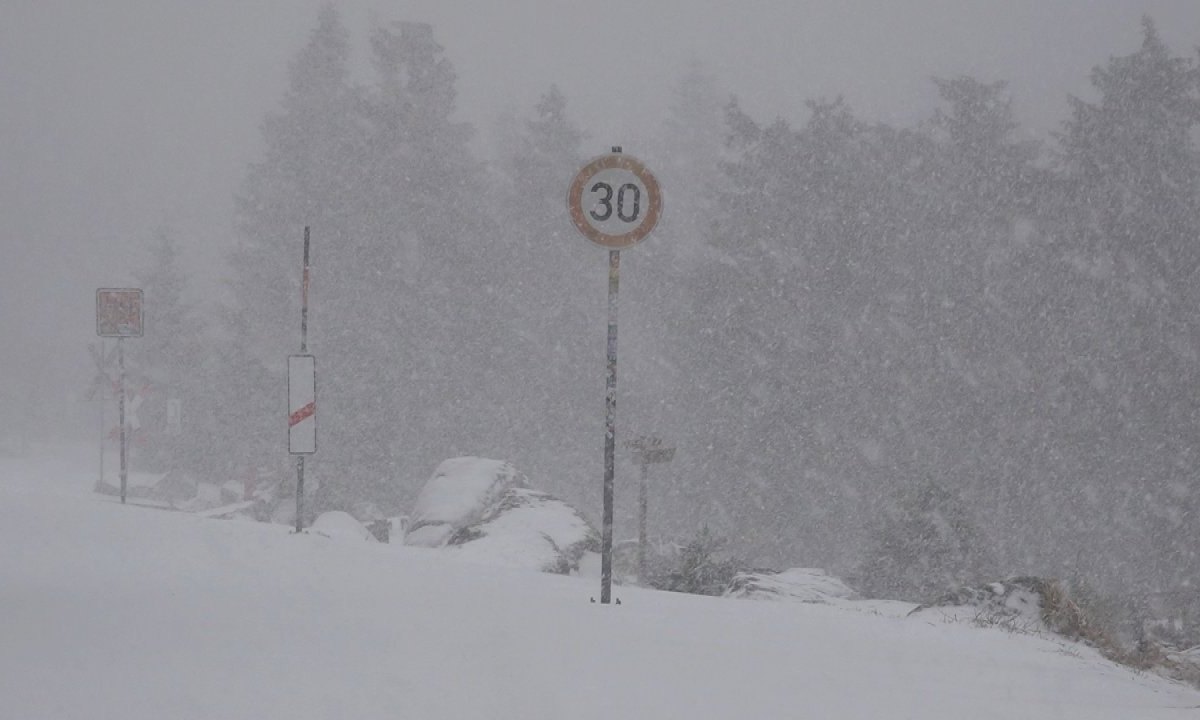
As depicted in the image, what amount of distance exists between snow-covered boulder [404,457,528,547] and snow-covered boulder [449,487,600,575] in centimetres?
26

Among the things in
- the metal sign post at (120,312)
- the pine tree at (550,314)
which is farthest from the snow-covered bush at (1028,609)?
the pine tree at (550,314)

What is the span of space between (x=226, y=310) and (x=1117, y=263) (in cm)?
2731

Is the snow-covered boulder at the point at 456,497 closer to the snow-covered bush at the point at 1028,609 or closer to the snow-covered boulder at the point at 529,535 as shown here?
the snow-covered boulder at the point at 529,535

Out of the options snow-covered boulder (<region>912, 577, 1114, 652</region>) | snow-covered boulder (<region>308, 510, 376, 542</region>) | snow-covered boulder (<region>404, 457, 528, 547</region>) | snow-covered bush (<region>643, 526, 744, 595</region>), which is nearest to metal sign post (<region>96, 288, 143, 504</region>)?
snow-covered boulder (<region>308, 510, 376, 542</region>)

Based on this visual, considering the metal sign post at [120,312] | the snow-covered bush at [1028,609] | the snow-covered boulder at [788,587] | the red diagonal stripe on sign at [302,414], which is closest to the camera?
the snow-covered bush at [1028,609]

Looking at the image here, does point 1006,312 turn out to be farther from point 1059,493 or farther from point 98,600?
point 98,600

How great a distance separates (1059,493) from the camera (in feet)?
82.0

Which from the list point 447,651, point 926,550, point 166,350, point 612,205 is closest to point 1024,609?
point 612,205

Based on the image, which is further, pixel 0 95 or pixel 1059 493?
pixel 0 95

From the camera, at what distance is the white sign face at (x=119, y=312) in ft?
43.9

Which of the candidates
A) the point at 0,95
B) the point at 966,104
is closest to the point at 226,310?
the point at 966,104

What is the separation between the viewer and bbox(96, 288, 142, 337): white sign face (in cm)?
1338

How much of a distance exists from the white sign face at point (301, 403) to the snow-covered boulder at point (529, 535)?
5.59 feet

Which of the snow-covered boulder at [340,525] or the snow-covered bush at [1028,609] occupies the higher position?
the snow-covered bush at [1028,609]
